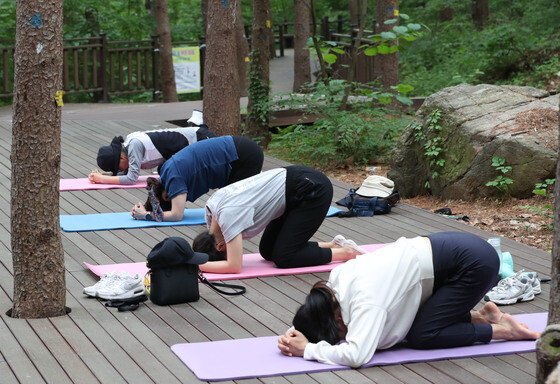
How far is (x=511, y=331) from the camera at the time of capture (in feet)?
18.2

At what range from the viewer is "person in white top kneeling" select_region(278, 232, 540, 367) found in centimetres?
505

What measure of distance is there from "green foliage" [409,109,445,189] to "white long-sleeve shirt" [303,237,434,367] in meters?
4.83

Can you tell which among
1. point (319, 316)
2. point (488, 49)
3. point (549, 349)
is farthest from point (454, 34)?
point (549, 349)

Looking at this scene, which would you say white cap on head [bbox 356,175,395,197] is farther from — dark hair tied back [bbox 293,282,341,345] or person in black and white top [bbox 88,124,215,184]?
dark hair tied back [bbox 293,282,341,345]

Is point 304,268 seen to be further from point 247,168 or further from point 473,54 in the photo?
point 473,54

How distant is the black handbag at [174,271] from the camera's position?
6137mm

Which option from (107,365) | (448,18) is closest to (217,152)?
(107,365)

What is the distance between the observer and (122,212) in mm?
9242

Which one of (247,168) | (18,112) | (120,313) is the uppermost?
(18,112)

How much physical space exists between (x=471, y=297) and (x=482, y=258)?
0.21 meters

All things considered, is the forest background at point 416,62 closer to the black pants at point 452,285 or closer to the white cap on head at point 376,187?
the white cap on head at point 376,187

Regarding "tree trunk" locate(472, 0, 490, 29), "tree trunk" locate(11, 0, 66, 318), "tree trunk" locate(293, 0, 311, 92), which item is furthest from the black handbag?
"tree trunk" locate(472, 0, 490, 29)

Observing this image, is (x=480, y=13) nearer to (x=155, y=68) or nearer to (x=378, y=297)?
(x=155, y=68)

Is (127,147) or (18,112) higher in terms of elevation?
(18,112)
